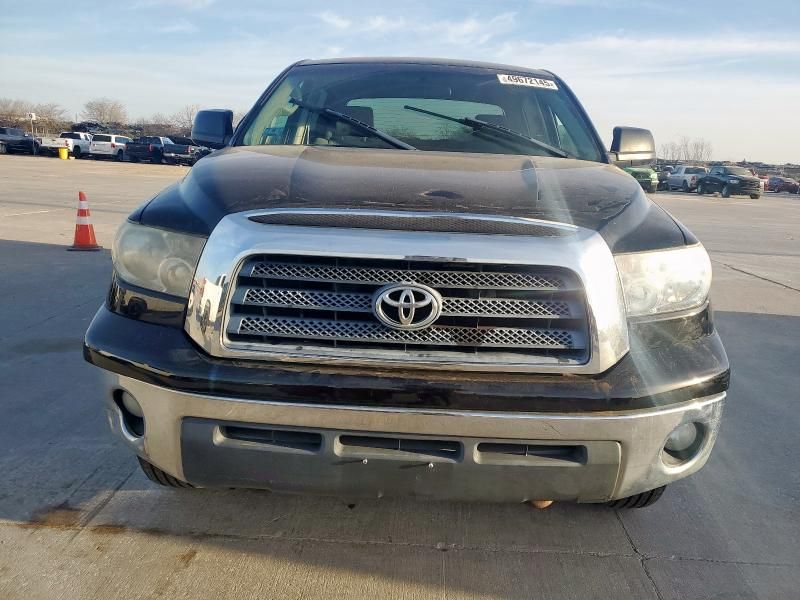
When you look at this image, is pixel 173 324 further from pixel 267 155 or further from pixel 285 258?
pixel 267 155

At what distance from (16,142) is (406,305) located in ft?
144

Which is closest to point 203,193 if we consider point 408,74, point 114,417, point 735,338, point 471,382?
point 114,417

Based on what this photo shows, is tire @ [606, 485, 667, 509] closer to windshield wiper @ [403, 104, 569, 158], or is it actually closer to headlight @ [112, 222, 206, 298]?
windshield wiper @ [403, 104, 569, 158]

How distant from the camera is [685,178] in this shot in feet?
121

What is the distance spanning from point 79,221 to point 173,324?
699 cm

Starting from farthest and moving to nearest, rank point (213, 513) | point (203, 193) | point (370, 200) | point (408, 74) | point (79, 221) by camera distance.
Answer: point (79, 221)
point (408, 74)
point (213, 513)
point (203, 193)
point (370, 200)

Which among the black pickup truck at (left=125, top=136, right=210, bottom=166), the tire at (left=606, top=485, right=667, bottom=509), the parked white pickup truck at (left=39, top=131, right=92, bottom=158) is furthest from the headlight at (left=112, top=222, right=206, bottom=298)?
the parked white pickup truck at (left=39, top=131, right=92, bottom=158)

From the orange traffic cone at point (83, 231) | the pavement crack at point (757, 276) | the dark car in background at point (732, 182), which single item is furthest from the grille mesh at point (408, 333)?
the dark car in background at point (732, 182)

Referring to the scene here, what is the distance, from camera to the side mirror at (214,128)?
12.9 feet

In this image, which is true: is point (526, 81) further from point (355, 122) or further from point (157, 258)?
point (157, 258)

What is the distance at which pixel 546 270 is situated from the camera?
202 centimetres

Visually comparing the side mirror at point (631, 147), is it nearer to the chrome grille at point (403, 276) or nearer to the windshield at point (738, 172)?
the chrome grille at point (403, 276)

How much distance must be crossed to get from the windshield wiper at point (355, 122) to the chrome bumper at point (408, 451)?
1680 millimetres

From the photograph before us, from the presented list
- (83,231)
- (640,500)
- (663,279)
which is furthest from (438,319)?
(83,231)
